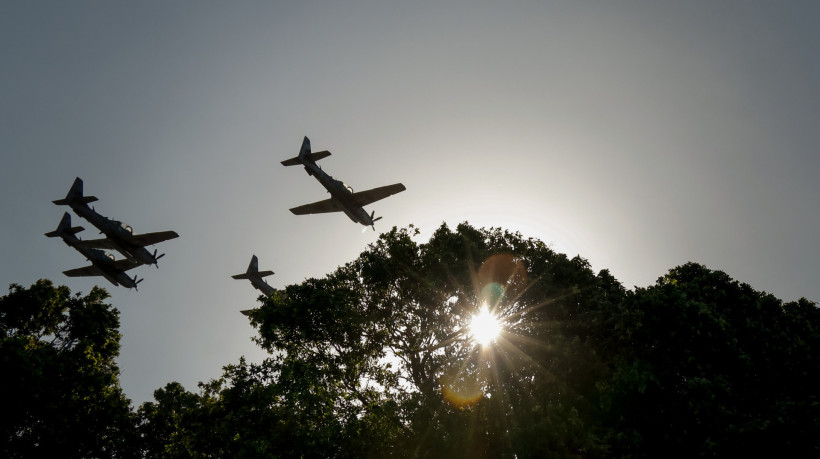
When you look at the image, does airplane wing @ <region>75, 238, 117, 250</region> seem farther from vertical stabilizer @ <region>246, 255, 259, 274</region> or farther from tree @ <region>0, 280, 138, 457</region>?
vertical stabilizer @ <region>246, 255, 259, 274</region>

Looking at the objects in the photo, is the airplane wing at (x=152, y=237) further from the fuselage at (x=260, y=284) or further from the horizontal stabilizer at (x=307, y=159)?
the fuselage at (x=260, y=284)

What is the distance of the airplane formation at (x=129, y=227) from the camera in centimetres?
3038

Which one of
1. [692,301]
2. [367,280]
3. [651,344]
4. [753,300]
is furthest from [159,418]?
[753,300]

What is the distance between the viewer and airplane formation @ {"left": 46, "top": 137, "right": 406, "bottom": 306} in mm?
30375

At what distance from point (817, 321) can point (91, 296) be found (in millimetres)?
36889

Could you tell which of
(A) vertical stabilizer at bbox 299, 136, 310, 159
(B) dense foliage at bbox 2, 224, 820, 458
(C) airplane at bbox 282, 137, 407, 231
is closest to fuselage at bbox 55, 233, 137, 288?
(B) dense foliage at bbox 2, 224, 820, 458

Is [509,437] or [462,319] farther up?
[462,319]

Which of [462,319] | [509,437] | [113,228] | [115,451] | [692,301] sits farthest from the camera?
[113,228]

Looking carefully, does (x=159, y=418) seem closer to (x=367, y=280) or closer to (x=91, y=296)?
(x=91, y=296)

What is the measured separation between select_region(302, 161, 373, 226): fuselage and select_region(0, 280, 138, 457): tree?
14987 mm

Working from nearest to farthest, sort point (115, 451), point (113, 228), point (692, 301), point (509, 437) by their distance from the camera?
point (509, 437), point (692, 301), point (115, 451), point (113, 228)

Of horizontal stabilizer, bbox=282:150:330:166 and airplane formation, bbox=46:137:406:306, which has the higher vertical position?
horizontal stabilizer, bbox=282:150:330:166

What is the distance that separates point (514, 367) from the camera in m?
17.5

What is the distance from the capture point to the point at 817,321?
17.8 m
